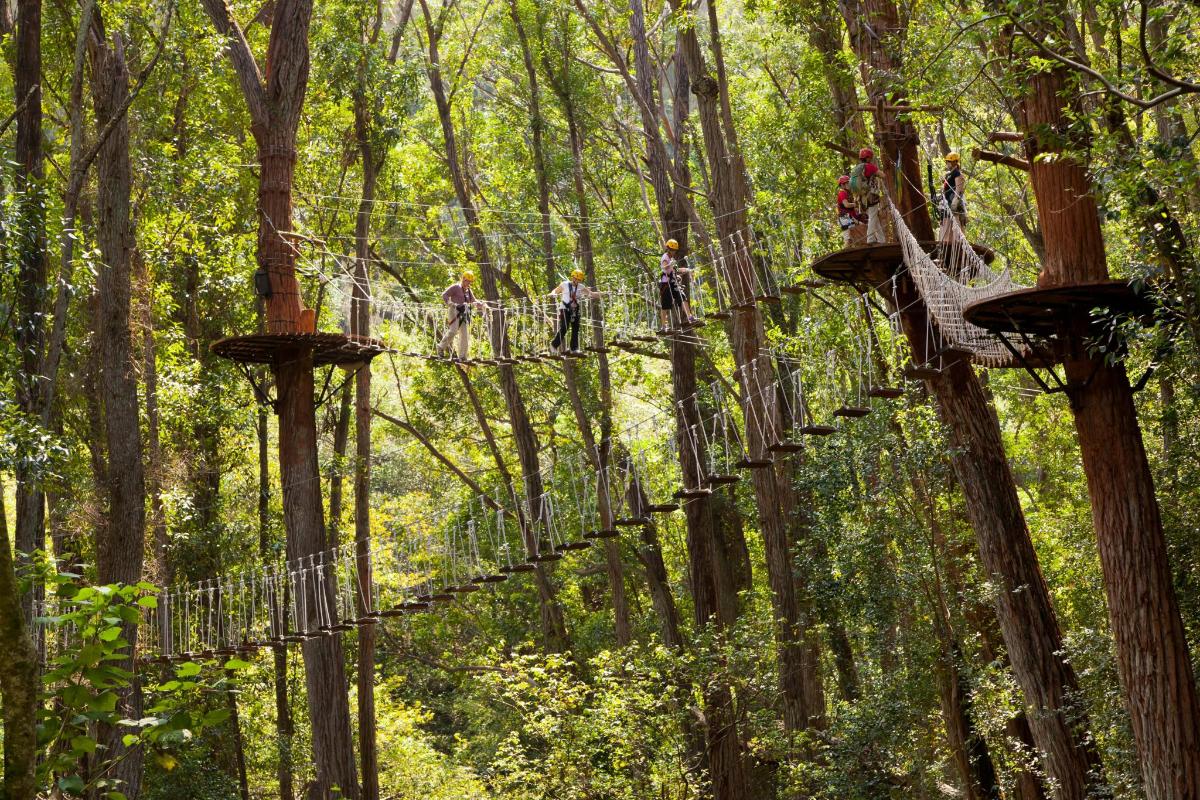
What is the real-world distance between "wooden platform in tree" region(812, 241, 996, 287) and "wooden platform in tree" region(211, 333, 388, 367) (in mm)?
3498

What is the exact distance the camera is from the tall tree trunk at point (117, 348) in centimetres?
984

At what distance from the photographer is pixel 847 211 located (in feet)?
27.8

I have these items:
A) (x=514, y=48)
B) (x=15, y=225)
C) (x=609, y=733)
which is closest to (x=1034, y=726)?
(x=609, y=733)

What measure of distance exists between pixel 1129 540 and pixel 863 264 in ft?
8.27

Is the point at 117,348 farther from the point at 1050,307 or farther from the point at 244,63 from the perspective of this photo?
the point at 1050,307

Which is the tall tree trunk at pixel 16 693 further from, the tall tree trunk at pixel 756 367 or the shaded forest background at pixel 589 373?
the tall tree trunk at pixel 756 367

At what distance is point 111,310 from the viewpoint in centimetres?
1034

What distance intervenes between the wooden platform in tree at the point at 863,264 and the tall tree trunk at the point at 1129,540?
1.25 metres

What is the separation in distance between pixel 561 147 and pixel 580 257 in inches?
61.5

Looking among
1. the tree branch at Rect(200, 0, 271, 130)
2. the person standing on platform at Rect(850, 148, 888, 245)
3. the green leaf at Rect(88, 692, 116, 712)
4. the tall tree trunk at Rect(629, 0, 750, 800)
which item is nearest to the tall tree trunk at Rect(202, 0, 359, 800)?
the tree branch at Rect(200, 0, 271, 130)

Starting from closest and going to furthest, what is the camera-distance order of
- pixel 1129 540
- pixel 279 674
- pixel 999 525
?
pixel 1129 540
pixel 999 525
pixel 279 674

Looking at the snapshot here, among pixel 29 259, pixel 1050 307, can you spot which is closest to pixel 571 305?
pixel 29 259

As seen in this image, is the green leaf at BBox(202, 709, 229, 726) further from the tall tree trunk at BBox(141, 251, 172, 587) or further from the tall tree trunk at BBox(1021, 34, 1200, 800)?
the tall tree trunk at BBox(141, 251, 172, 587)

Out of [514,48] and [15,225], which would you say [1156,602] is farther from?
[514,48]
